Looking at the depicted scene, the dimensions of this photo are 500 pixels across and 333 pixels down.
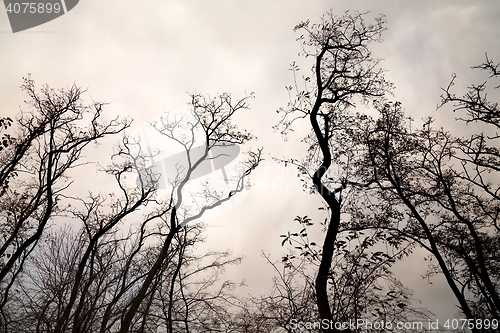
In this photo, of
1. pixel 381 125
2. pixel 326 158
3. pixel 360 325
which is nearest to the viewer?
pixel 360 325

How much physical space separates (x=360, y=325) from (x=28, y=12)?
494 inches

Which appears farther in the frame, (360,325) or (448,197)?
(448,197)

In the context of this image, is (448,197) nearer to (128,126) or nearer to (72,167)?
(128,126)

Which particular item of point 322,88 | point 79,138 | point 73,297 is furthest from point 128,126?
point 322,88

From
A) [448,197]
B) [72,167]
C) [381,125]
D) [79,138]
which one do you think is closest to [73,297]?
[72,167]

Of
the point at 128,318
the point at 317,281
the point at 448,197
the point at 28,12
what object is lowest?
the point at 128,318

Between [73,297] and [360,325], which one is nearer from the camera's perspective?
[360,325]

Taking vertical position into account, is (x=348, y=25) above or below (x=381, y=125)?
above

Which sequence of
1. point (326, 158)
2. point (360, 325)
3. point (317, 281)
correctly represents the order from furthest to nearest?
1. point (326, 158)
2. point (317, 281)
3. point (360, 325)

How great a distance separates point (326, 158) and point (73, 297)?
30.6 feet

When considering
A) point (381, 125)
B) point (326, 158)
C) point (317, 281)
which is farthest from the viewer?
point (381, 125)

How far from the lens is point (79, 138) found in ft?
40.7

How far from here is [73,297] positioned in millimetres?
10250

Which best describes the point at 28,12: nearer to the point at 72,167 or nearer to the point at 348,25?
the point at 72,167
